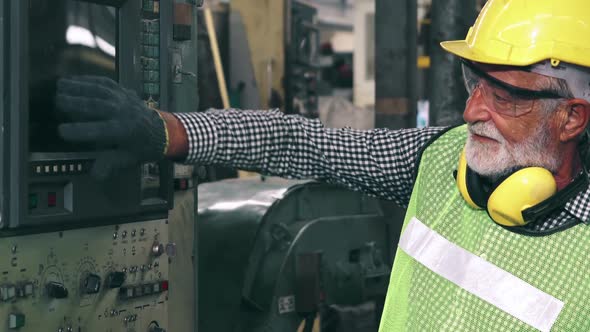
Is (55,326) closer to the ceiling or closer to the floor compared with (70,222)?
closer to the floor

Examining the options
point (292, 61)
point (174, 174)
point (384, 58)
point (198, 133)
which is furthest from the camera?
point (292, 61)

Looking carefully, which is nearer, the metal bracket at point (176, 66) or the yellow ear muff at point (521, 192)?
the yellow ear muff at point (521, 192)

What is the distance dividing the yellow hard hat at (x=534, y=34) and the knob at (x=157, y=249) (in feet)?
3.89

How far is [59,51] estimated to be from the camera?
2615 millimetres

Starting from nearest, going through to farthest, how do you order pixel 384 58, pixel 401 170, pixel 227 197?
pixel 401 170 < pixel 227 197 < pixel 384 58

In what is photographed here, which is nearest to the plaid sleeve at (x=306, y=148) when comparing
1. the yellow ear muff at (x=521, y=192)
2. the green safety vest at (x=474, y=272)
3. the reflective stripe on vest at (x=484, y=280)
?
Answer: the green safety vest at (x=474, y=272)

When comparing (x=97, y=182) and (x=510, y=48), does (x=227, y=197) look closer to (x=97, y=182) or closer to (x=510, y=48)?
(x=97, y=182)

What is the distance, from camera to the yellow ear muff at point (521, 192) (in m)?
2.29

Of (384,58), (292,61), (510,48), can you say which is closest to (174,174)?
(510,48)

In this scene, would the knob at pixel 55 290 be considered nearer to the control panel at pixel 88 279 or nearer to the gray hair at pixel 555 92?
the control panel at pixel 88 279

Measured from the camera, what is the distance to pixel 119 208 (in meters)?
2.82

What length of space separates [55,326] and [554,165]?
57.7 inches

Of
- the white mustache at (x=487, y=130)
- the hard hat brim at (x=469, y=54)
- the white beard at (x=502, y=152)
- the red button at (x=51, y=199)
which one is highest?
the hard hat brim at (x=469, y=54)

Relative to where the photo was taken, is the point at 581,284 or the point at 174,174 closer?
the point at 581,284
